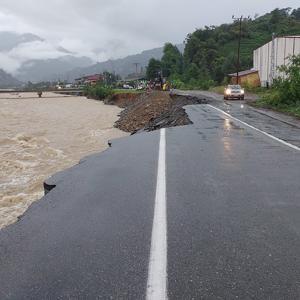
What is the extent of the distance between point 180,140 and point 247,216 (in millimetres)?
8030

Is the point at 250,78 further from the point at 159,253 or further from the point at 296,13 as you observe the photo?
the point at 296,13

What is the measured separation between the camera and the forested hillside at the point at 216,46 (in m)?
112

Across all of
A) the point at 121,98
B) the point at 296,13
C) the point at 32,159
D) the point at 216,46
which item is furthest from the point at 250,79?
the point at 296,13

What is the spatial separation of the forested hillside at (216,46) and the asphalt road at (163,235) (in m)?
95.5

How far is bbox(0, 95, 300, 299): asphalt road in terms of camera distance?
149 inches

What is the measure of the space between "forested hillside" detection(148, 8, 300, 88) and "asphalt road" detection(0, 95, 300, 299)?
95.5 m

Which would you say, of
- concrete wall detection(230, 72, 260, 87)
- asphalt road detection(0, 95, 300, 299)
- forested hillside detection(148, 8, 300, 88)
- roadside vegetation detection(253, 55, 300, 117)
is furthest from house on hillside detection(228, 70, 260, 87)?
asphalt road detection(0, 95, 300, 299)

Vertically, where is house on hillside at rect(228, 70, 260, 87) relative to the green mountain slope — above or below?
below

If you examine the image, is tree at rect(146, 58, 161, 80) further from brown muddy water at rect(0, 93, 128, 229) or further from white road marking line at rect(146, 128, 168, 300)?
white road marking line at rect(146, 128, 168, 300)

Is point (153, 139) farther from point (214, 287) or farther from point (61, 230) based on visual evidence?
point (214, 287)

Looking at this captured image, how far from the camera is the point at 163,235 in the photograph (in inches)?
197

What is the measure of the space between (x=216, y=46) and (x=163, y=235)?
424 feet

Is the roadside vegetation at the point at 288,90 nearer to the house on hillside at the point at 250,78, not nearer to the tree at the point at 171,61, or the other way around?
the house on hillside at the point at 250,78

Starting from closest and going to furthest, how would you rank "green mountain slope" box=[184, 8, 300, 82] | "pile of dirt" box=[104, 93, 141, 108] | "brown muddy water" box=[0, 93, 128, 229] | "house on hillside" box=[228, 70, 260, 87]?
"brown muddy water" box=[0, 93, 128, 229] < "house on hillside" box=[228, 70, 260, 87] < "pile of dirt" box=[104, 93, 141, 108] < "green mountain slope" box=[184, 8, 300, 82]
